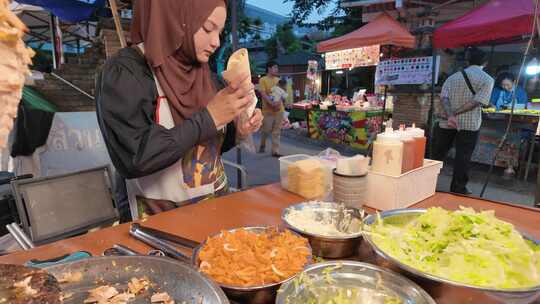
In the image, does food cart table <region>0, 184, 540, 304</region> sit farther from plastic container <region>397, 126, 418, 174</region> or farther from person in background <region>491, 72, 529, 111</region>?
person in background <region>491, 72, 529, 111</region>

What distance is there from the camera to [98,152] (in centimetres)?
327

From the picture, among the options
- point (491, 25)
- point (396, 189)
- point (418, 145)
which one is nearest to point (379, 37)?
point (491, 25)

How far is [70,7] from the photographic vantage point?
4438 mm

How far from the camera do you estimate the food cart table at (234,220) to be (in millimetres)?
1175

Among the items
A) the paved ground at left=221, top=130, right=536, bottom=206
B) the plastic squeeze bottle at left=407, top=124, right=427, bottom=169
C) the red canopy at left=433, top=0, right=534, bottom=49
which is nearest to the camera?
the plastic squeeze bottle at left=407, top=124, right=427, bottom=169

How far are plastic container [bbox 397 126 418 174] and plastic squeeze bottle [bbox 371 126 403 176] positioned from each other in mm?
37

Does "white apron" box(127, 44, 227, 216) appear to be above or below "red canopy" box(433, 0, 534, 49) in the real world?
below

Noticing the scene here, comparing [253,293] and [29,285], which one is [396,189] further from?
[29,285]

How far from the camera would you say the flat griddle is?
0.63 meters

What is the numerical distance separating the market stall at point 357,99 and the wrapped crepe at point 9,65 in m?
6.23

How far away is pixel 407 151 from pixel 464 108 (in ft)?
13.3

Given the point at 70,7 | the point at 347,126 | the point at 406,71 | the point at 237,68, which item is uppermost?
the point at 70,7

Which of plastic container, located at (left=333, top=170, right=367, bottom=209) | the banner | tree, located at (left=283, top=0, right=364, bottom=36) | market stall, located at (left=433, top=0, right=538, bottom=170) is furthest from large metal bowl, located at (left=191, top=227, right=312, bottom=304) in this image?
tree, located at (left=283, top=0, right=364, bottom=36)

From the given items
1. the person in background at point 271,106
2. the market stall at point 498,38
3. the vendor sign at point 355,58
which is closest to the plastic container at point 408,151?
the market stall at point 498,38
